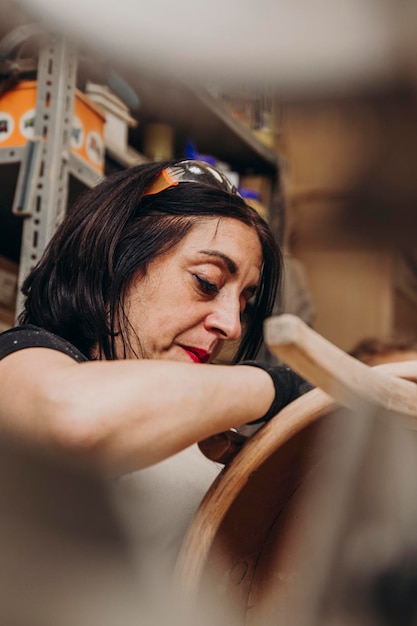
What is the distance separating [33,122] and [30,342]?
0.97 metres

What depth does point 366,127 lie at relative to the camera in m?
0.23

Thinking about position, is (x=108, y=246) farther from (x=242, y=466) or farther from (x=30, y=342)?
(x=242, y=466)

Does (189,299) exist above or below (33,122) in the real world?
below

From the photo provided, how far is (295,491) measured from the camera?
577mm

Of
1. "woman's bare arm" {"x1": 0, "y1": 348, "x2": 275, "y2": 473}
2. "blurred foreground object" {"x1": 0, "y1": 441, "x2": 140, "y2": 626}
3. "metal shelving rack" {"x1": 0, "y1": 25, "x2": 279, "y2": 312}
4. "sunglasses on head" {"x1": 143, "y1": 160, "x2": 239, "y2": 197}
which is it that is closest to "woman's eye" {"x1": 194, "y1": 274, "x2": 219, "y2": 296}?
"sunglasses on head" {"x1": 143, "y1": 160, "x2": 239, "y2": 197}

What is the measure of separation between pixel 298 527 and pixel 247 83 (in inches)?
12.4

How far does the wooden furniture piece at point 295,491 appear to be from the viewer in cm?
34

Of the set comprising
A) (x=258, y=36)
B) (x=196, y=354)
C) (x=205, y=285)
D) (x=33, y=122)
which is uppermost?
(x=258, y=36)

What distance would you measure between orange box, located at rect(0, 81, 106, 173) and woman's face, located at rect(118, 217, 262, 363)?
2.44ft

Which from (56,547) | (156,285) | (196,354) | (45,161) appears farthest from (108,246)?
(56,547)

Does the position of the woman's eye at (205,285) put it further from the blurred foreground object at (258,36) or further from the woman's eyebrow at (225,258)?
the blurred foreground object at (258,36)

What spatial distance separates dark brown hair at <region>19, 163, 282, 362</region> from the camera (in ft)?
3.30

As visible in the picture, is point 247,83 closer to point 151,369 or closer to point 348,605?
point 348,605

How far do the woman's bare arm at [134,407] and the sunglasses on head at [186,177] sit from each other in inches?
20.2
